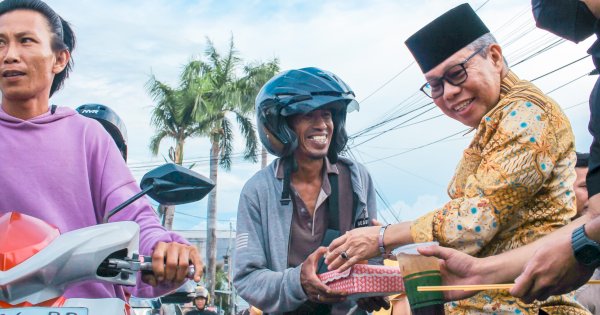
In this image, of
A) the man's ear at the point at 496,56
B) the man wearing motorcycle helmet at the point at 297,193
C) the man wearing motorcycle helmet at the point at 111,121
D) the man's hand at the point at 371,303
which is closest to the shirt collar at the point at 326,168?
the man wearing motorcycle helmet at the point at 297,193

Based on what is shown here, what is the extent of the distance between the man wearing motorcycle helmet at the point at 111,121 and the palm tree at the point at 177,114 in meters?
27.6

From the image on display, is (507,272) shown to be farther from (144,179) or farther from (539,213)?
(144,179)

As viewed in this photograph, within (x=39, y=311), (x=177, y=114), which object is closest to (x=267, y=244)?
(x=39, y=311)

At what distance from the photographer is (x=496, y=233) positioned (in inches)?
113

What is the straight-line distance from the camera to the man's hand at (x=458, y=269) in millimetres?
2680

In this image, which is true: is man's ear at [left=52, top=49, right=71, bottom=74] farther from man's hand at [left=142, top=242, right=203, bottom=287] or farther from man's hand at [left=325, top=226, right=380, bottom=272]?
man's hand at [left=325, top=226, right=380, bottom=272]

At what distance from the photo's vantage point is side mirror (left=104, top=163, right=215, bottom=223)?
263 cm

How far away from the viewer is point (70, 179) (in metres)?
3.00

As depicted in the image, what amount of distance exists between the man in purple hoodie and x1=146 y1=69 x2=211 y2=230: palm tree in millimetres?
30636

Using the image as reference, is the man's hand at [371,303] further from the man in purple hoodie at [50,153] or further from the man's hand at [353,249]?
the man in purple hoodie at [50,153]

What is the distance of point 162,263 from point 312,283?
1116mm

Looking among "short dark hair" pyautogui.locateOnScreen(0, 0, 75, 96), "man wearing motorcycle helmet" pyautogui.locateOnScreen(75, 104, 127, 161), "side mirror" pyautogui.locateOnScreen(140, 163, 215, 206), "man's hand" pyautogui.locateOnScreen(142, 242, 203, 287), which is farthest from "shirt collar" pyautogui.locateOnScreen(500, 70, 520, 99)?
"man wearing motorcycle helmet" pyautogui.locateOnScreen(75, 104, 127, 161)

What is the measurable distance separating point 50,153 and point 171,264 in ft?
2.77

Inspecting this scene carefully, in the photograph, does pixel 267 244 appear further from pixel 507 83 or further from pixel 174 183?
pixel 507 83
